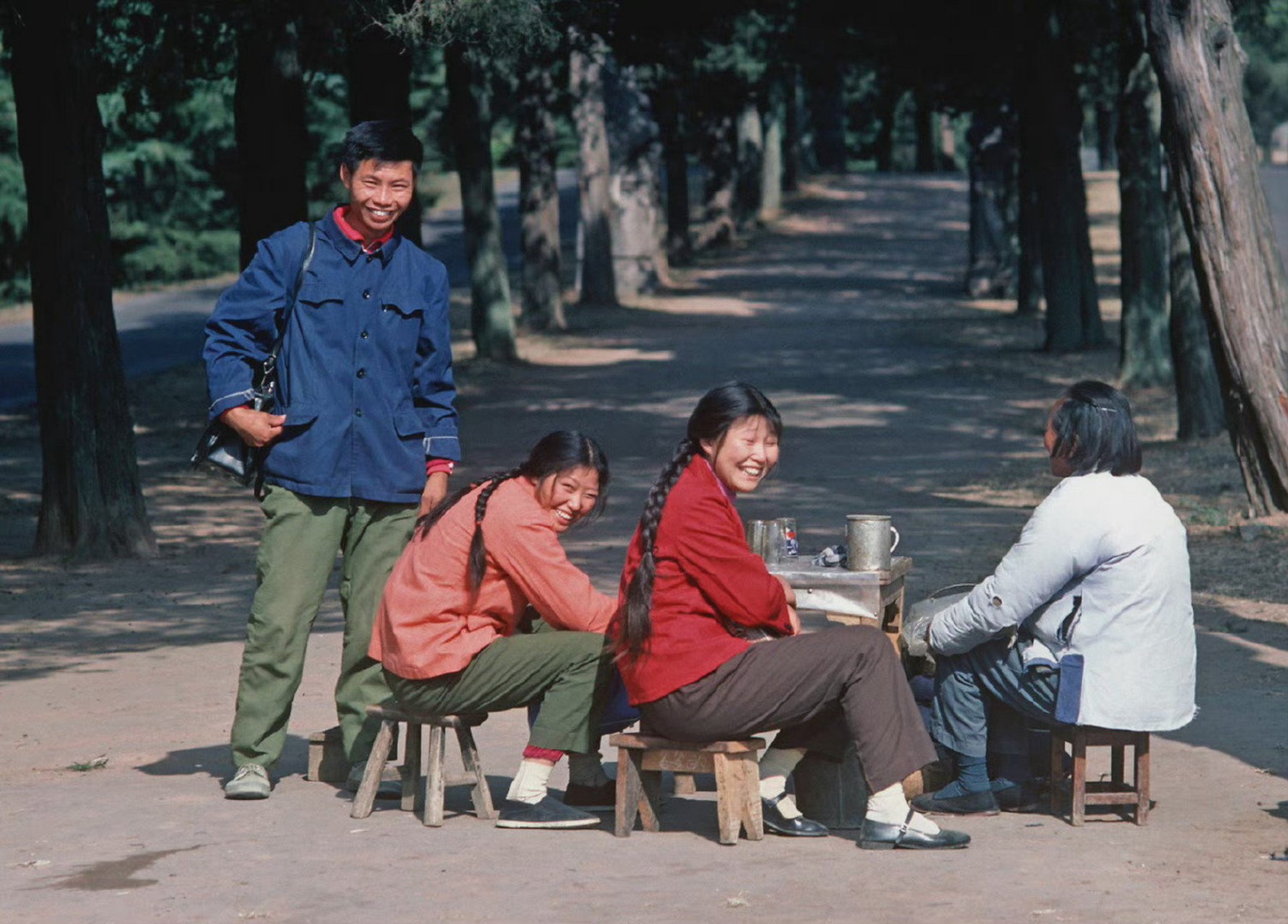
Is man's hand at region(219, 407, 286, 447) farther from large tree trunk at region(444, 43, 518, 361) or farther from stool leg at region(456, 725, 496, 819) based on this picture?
large tree trunk at region(444, 43, 518, 361)

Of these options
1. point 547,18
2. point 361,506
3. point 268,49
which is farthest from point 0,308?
point 361,506

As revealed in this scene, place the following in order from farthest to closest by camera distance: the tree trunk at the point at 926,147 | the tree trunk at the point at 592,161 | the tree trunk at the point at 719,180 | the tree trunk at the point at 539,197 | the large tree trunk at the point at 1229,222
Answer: the tree trunk at the point at 926,147 → the tree trunk at the point at 719,180 → the tree trunk at the point at 592,161 → the tree trunk at the point at 539,197 → the large tree trunk at the point at 1229,222

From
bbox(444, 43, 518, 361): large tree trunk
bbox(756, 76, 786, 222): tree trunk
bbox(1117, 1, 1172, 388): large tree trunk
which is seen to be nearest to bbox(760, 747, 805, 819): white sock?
bbox(1117, 1, 1172, 388): large tree trunk

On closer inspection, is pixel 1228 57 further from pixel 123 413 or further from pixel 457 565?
pixel 457 565

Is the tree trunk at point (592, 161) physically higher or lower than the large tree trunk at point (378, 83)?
lower

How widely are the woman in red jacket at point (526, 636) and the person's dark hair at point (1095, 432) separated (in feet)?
4.67

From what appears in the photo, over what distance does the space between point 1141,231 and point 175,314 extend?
1779 cm

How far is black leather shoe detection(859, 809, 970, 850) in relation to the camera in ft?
17.8

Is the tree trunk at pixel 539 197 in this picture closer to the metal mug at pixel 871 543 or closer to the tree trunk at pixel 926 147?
the metal mug at pixel 871 543

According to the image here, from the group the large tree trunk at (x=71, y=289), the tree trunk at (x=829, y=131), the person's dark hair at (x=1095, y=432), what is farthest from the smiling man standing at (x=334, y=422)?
the tree trunk at (x=829, y=131)

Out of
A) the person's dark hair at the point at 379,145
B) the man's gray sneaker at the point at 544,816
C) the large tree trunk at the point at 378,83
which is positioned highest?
the large tree trunk at the point at 378,83

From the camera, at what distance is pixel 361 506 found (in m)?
6.22

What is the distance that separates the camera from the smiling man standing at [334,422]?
607 centimetres

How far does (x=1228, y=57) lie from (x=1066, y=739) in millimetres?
8032
